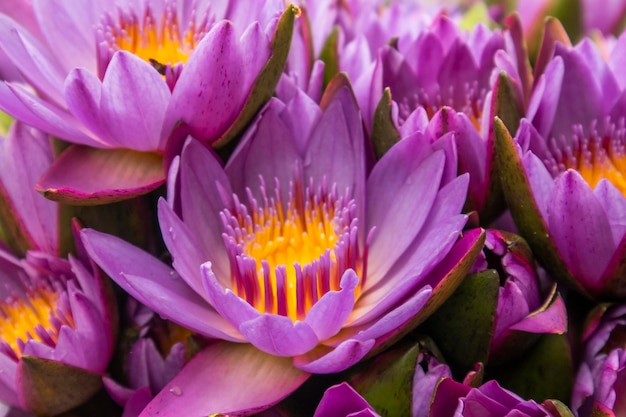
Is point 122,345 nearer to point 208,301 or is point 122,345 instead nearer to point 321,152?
point 208,301

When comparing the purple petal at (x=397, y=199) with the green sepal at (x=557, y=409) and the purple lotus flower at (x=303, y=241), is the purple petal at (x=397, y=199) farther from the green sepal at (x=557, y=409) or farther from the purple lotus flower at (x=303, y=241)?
the green sepal at (x=557, y=409)

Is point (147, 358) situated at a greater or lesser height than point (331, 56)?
lesser

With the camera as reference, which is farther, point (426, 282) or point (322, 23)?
point (322, 23)

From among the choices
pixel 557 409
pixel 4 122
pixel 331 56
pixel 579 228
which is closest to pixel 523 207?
pixel 579 228

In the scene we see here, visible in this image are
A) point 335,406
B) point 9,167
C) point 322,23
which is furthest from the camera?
point 322,23

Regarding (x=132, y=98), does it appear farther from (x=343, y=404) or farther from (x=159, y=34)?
(x=343, y=404)

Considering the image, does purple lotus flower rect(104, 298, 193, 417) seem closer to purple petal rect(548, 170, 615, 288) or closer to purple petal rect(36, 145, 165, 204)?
purple petal rect(36, 145, 165, 204)

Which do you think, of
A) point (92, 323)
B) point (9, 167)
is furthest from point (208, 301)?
point (9, 167)
